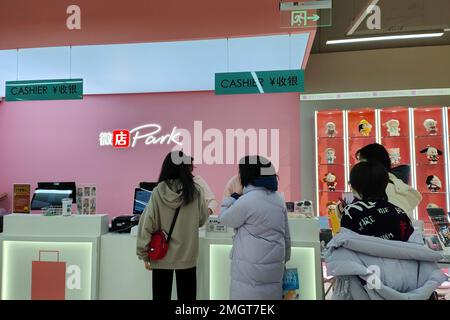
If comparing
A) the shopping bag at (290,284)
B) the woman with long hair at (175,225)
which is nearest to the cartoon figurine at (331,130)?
the shopping bag at (290,284)

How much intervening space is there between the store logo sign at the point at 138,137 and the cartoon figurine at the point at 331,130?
9.59 feet

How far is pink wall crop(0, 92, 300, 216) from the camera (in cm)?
625

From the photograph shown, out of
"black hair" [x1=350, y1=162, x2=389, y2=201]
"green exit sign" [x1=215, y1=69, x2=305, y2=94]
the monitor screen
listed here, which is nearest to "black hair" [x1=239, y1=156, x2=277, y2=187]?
"black hair" [x1=350, y1=162, x2=389, y2=201]

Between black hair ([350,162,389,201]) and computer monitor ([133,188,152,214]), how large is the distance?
94.8 inches

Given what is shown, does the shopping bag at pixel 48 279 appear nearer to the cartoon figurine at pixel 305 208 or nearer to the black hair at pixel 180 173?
the black hair at pixel 180 173

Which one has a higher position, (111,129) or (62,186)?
(111,129)

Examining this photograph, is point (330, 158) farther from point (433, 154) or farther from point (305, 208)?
point (305, 208)

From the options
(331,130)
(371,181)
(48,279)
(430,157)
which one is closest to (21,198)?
A: (48,279)

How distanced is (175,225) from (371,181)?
134 cm

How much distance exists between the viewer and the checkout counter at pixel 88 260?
284 centimetres

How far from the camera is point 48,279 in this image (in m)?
2.96

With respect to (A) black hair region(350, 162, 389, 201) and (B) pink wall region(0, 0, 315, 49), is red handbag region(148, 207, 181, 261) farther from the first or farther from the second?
(B) pink wall region(0, 0, 315, 49)
